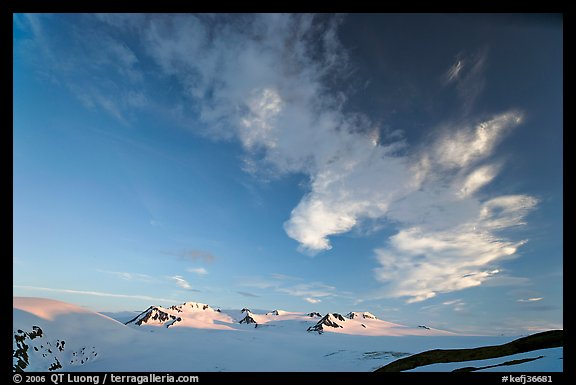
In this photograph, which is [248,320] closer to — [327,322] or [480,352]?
[327,322]

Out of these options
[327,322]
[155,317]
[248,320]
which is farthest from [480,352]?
[155,317]

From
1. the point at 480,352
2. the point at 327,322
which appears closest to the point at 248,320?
Answer: the point at 327,322

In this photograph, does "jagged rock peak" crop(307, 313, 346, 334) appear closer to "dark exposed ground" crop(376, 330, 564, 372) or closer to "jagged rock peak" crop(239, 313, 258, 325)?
"jagged rock peak" crop(239, 313, 258, 325)

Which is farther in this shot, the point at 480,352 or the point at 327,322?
the point at 327,322

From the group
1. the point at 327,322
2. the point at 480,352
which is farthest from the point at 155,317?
the point at 480,352

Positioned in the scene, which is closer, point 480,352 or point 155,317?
point 480,352

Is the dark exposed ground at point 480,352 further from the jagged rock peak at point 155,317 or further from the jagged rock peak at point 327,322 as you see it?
the jagged rock peak at point 155,317

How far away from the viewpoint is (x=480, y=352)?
232 inches

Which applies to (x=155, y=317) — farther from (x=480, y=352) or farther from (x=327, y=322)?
(x=480, y=352)

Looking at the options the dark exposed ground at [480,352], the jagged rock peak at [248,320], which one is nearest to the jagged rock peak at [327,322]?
the jagged rock peak at [248,320]
